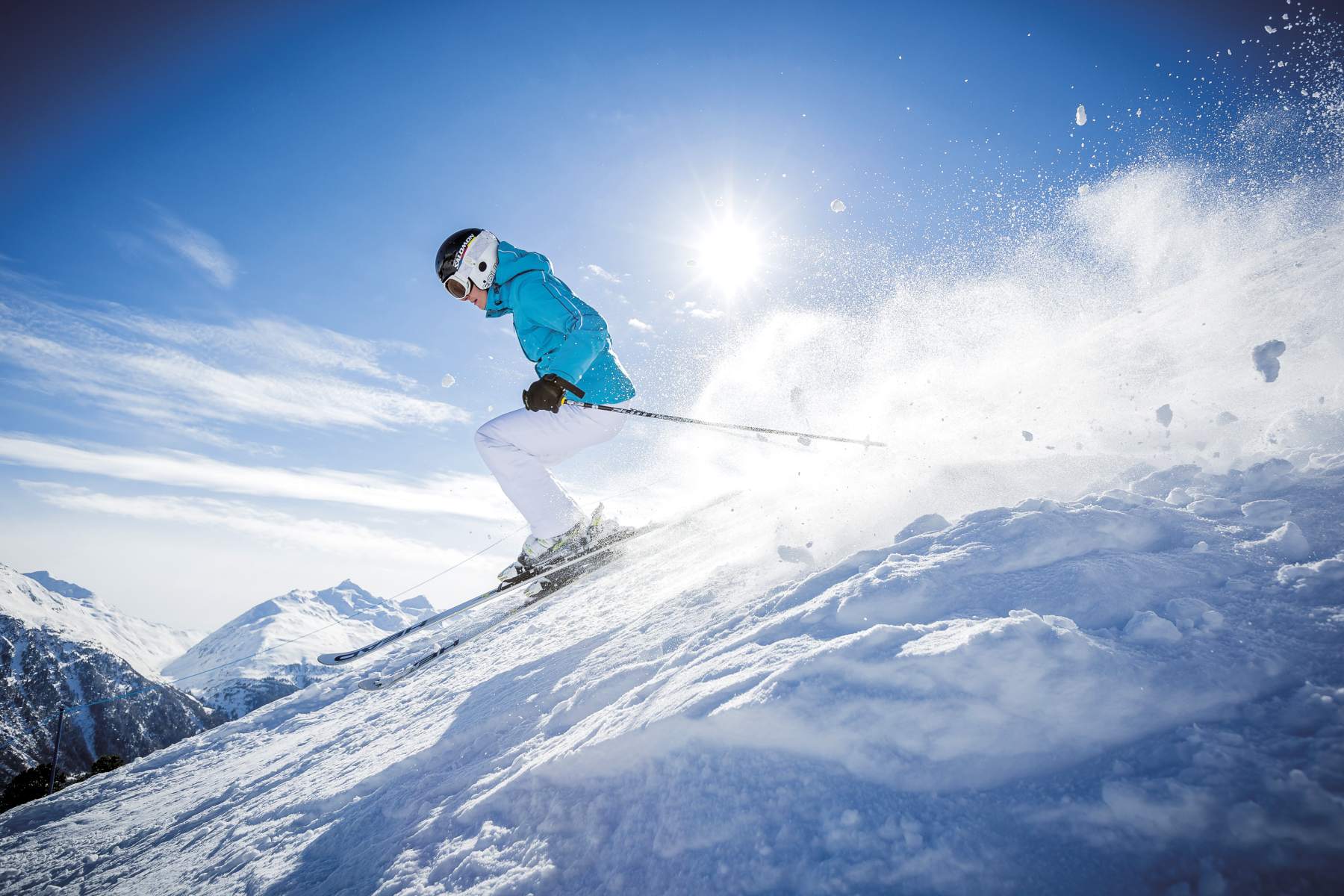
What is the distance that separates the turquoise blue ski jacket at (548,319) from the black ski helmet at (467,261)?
10cm

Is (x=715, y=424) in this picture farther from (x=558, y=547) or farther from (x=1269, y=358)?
(x=1269, y=358)

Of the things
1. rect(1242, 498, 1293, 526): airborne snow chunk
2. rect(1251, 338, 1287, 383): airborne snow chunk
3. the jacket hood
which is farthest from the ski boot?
rect(1251, 338, 1287, 383): airborne snow chunk

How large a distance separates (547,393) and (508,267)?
5.20 ft

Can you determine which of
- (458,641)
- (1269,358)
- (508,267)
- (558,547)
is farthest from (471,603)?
(1269,358)

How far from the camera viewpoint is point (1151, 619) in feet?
7.43

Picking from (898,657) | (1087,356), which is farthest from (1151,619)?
(1087,356)

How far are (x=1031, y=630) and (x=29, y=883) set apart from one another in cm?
693

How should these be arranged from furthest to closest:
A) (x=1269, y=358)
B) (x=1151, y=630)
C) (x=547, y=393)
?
(x=547, y=393)
(x=1269, y=358)
(x=1151, y=630)

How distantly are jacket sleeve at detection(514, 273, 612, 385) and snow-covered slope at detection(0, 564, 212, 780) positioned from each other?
7781 inches

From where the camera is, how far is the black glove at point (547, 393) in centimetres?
548

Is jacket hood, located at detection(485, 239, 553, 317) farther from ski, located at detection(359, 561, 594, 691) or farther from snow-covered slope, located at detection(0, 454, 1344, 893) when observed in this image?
snow-covered slope, located at detection(0, 454, 1344, 893)

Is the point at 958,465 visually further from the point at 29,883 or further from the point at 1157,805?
the point at 29,883

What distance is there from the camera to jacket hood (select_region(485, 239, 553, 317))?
5.95 metres

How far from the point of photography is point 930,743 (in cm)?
205
